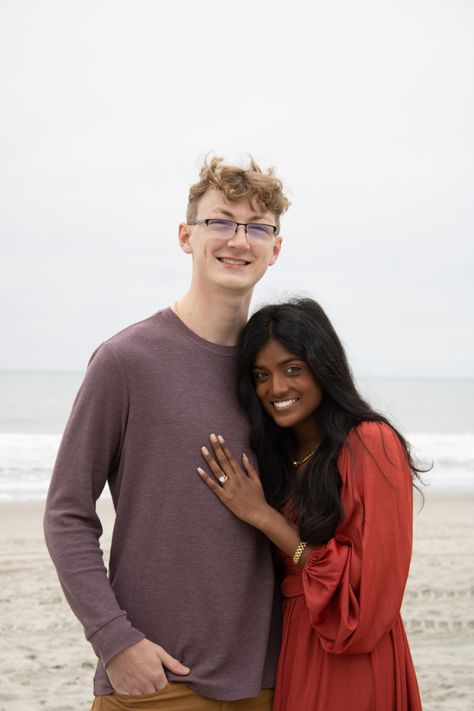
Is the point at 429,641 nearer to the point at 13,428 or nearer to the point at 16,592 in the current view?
the point at 16,592

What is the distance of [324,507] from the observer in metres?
2.60

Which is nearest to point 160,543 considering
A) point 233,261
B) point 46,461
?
point 233,261

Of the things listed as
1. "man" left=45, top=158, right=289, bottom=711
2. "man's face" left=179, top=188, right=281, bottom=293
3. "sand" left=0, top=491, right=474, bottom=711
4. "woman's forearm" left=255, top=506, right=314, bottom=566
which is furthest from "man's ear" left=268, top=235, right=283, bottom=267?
"sand" left=0, top=491, right=474, bottom=711

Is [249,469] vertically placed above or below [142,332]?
below

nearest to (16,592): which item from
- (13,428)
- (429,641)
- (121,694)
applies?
(429,641)

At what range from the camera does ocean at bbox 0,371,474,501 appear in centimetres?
1402

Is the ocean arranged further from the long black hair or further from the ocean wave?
the long black hair

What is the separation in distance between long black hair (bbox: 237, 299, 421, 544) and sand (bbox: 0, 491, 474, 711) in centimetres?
304

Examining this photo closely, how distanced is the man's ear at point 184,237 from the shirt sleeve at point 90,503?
0.58m

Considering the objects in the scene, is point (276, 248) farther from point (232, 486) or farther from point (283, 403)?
point (232, 486)

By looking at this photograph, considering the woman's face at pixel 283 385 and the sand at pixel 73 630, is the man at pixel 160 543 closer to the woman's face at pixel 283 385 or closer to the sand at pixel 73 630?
the woman's face at pixel 283 385

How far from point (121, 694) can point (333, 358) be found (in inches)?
50.9

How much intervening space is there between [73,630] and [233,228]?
456 centimetres

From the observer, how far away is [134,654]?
2.41 m
